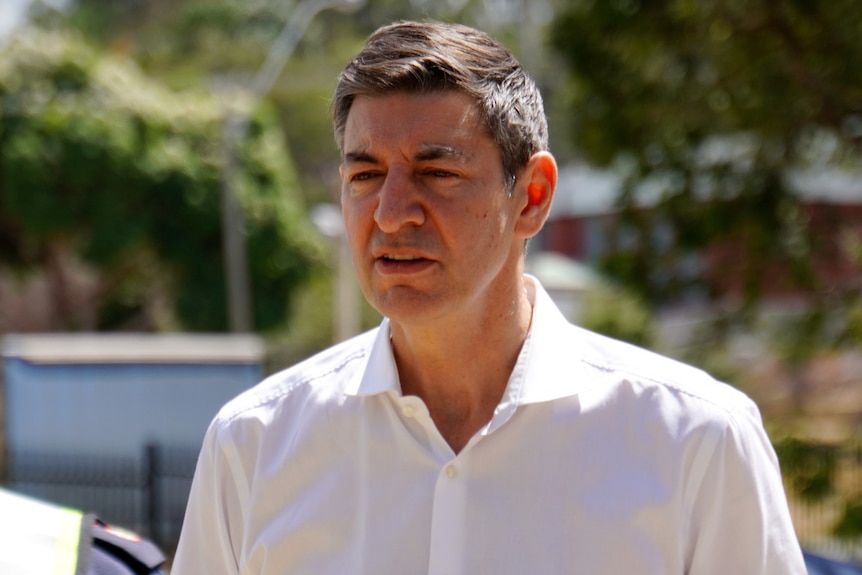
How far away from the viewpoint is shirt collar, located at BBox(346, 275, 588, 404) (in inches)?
81.3

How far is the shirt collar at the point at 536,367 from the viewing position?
2.06 metres

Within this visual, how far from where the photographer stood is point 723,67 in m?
7.61

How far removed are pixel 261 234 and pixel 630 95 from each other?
14.0m

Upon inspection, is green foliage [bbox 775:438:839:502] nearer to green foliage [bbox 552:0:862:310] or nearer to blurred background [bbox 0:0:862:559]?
blurred background [bbox 0:0:862:559]

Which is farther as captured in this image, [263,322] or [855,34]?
[263,322]

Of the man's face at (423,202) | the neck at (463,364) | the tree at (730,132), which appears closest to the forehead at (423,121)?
the man's face at (423,202)

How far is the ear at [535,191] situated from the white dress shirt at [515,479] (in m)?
0.16

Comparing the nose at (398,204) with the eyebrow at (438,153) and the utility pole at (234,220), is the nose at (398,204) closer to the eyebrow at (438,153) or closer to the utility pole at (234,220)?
the eyebrow at (438,153)

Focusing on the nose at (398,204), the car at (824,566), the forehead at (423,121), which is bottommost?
the car at (824,566)

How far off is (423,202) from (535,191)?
0.84ft

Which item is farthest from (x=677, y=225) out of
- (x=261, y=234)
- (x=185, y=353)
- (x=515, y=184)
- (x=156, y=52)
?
(x=156, y=52)

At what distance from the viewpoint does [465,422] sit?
2133 millimetres

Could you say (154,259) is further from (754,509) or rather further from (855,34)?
(754,509)

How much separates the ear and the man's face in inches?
3.2
